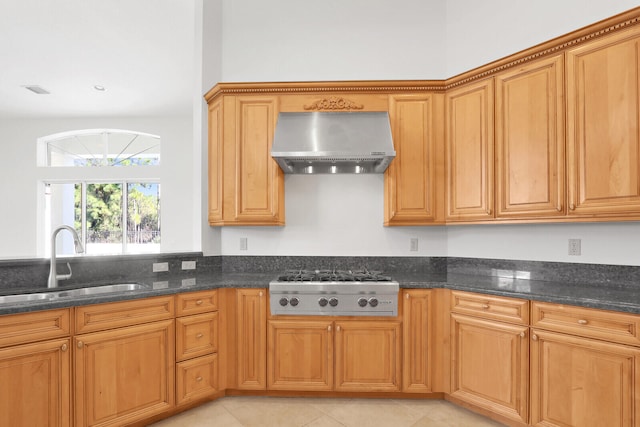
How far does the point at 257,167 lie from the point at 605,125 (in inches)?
95.4

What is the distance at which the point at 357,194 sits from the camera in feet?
9.64

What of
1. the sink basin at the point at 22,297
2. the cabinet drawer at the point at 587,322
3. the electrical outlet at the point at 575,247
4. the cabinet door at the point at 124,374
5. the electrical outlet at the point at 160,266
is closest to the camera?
the cabinet drawer at the point at 587,322

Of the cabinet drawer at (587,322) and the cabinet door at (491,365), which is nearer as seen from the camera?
the cabinet drawer at (587,322)

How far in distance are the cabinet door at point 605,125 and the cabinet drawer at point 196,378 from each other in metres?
2.72

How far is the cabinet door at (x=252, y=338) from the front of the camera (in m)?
2.34

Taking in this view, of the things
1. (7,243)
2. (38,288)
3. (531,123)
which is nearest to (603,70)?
(531,123)

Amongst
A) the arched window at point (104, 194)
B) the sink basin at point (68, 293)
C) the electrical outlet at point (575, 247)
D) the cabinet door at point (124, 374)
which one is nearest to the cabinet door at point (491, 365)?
the electrical outlet at point (575, 247)

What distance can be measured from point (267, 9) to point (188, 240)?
4.27 meters

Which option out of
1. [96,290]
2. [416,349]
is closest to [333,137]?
[416,349]

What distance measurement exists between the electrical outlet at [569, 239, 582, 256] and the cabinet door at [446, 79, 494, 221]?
1.91 ft

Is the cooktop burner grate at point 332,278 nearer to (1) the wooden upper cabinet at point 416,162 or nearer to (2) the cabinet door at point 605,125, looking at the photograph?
(1) the wooden upper cabinet at point 416,162

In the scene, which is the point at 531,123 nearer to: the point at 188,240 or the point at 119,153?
the point at 188,240

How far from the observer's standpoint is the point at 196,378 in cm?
222

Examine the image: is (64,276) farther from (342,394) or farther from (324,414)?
(342,394)
